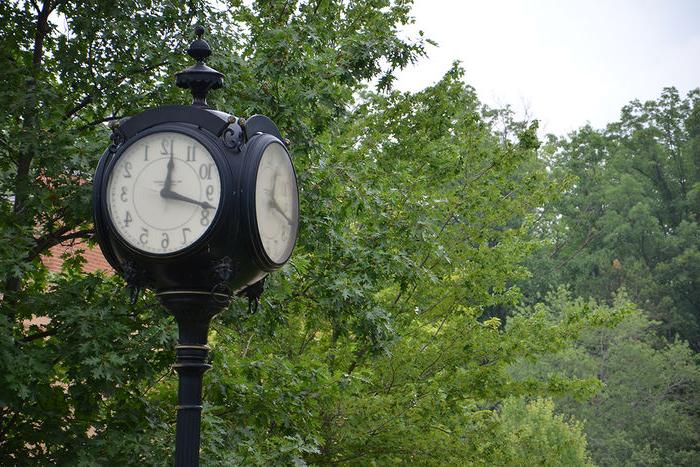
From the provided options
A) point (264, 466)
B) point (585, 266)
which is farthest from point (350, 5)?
point (585, 266)

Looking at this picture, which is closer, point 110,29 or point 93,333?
point 93,333

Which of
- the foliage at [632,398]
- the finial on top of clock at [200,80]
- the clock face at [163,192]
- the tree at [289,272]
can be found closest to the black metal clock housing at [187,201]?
the clock face at [163,192]

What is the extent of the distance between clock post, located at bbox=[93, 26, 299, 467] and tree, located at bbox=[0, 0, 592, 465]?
127 inches

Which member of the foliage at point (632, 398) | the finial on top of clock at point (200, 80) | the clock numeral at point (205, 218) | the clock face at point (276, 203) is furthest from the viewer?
the foliage at point (632, 398)

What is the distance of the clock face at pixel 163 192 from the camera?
3.17 meters

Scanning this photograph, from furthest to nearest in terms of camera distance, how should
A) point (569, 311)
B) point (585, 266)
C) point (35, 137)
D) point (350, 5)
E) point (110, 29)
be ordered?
1. point (585, 266)
2. point (569, 311)
3. point (350, 5)
4. point (110, 29)
5. point (35, 137)

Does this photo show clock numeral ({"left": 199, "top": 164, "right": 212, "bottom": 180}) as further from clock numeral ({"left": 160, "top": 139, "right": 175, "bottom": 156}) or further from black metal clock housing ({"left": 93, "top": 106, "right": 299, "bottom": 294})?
clock numeral ({"left": 160, "top": 139, "right": 175, "bottom": 156})

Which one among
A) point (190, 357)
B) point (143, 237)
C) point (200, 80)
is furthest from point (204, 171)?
point (190, 357)

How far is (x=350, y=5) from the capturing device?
12453mm

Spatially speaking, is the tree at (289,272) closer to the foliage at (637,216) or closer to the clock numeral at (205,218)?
the clock numeral at (205,218)

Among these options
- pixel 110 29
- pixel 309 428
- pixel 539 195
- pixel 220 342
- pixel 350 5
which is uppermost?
pixel 350 5

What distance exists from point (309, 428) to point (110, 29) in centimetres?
358

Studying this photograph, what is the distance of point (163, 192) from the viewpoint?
10.5 feet

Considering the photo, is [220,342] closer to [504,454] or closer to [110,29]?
[110,29]
